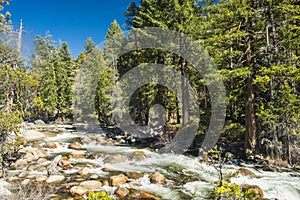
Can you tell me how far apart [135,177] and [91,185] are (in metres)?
1.88

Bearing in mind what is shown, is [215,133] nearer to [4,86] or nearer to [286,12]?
[286,12]

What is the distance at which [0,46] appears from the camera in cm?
1099

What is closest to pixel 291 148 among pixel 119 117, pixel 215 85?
pixel 215 85

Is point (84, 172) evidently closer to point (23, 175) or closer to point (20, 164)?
point (23, 175)

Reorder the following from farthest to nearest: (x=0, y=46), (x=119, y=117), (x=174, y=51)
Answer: (x=119, y=117) → (x=174, y=51) → (x=0, y=46)

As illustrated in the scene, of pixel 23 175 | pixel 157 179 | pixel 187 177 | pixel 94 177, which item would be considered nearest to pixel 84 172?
pixel 94 177

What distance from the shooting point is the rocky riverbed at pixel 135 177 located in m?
7.36

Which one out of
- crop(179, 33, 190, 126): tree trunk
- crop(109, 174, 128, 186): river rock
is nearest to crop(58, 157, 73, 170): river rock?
crop(109, 174, 128, 186): river rock

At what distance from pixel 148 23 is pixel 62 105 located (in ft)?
77.5

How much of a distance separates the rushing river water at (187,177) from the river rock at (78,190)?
86 centimetres

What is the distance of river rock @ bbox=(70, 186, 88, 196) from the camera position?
721 centimetres

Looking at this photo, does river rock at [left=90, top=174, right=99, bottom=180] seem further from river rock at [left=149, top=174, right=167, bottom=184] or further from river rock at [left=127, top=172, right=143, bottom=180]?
river rock at [left=149, top=174, right=167, bottom=184]

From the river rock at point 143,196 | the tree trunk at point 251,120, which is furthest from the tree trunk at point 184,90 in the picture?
the river rock at point 143,196

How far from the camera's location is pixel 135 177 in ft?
29.3
